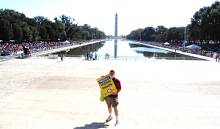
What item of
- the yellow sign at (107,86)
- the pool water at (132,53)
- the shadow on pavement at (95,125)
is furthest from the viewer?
the pool water at (132,53)

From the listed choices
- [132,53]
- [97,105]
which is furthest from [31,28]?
[97,105]

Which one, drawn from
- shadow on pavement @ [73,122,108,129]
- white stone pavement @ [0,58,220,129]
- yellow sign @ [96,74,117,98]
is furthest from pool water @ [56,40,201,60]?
shadow on pavement @ [73,122,108,129]

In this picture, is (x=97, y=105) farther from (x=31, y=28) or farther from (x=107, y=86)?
(x=31, y=28)

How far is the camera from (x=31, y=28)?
4033 inches

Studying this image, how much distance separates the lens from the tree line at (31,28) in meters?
86.0

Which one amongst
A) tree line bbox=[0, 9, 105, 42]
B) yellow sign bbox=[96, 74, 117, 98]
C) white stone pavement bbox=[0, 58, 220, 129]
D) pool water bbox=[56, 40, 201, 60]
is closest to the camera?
yellow sign bbox=[96, 74, 117, 98]

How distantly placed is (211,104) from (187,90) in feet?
14.1

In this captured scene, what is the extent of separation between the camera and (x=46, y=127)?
1135 centimetres

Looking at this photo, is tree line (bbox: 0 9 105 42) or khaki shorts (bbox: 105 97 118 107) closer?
khaki shorts (bbox: 105 97 118 107)

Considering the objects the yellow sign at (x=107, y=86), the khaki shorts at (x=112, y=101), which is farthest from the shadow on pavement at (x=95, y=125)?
the yellow sign at (x=107, y=86)

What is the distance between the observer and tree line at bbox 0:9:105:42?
282ft

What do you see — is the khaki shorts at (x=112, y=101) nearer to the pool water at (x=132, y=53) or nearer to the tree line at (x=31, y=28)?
the pool water at (x=132, y=53)

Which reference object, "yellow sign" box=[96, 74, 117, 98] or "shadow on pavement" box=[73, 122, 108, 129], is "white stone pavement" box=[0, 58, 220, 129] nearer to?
"shadow on pavement" box=[73, 122, 108, 129]

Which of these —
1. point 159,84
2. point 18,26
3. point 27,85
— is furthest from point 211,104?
point 18,26
